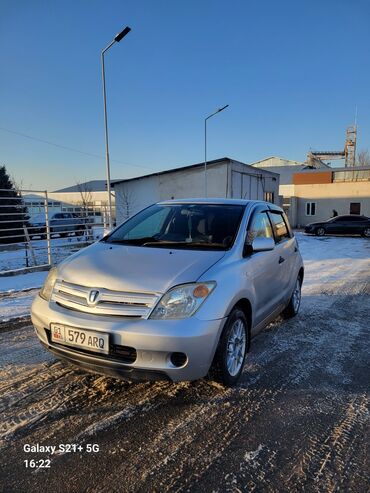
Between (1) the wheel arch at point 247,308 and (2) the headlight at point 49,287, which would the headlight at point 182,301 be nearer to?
(1) the wheel arch at point 247,308

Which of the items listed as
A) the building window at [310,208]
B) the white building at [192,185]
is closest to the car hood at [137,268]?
the white building at [192,185]

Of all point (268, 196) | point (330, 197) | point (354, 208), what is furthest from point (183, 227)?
point (354, 208)

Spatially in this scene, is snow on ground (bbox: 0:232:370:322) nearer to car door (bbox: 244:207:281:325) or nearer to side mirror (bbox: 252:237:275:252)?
car door (bbox: 244:207:281:325)

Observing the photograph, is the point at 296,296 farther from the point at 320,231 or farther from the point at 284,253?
the point at 320,231

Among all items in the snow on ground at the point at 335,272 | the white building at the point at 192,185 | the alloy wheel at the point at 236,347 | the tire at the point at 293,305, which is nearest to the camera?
the alloy wheel at the point at 236,347

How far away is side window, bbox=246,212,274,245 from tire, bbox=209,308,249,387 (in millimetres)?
836

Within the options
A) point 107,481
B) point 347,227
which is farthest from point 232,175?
point 107,481

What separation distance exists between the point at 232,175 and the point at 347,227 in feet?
26.9

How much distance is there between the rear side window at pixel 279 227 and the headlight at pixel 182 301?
2.13 m

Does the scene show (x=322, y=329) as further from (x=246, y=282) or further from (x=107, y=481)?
(x=107, y=481)

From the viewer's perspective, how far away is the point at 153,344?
8.63ft

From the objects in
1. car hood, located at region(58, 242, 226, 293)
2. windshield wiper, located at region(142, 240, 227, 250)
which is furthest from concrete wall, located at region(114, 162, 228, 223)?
car hood, located at region(58, 242, 226, 293)

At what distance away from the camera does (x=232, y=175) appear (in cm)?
2353

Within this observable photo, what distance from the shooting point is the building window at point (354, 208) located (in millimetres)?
33188
